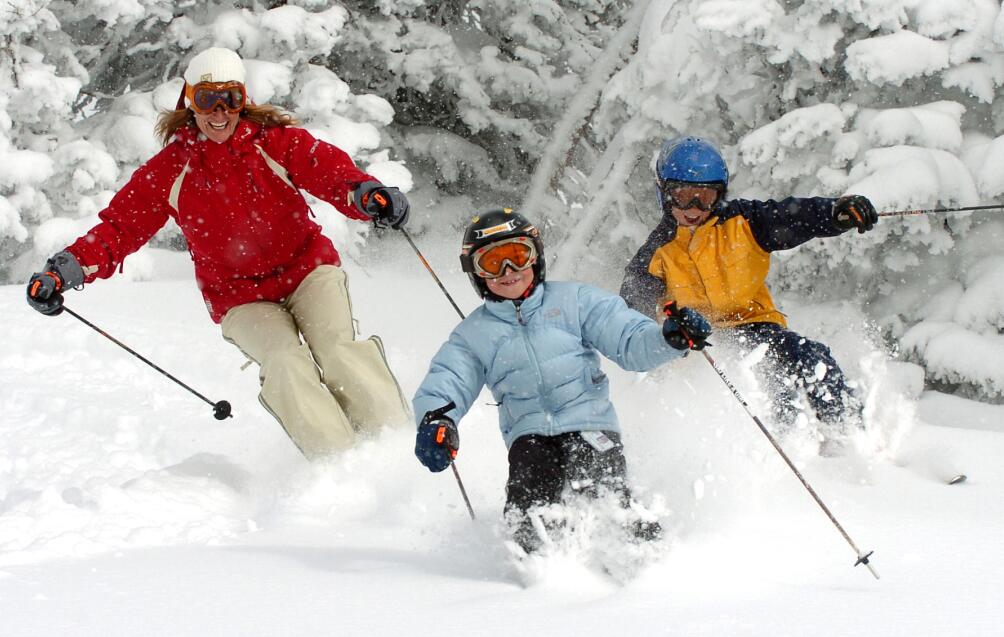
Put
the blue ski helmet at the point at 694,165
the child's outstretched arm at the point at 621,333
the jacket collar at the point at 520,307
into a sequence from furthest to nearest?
the blue ski helmet at the point at 694,165
the jacket collar at the point at 520,307
the child's outstretched arm at the point at 621,333

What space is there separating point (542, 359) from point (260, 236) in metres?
2.06

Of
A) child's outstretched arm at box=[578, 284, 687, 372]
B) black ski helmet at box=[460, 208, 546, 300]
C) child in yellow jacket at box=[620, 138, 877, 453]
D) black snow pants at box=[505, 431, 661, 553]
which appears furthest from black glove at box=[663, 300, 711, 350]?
child in yellow jacket at box=[620, 138, 877, 453]

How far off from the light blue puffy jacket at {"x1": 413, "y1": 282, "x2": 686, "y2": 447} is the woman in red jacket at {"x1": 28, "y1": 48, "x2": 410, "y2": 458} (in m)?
1.13

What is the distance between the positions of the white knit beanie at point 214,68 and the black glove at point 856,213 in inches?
126

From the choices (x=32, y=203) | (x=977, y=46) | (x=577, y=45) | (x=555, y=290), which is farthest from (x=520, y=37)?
(x=555, y=290)

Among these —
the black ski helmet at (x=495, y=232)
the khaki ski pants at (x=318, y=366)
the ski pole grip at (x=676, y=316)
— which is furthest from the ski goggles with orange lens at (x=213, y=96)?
the ski pole grip at (x=676, y=316)

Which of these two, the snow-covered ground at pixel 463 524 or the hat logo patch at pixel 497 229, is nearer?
the snow-covered ground at pixel 463 524

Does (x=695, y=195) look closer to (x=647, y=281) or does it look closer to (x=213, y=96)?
(x=647, y=281)

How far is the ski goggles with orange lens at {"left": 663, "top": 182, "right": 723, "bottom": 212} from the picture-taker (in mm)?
5871

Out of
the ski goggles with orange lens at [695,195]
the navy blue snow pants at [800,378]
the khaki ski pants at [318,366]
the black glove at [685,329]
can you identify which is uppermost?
the black glove at [685,329]

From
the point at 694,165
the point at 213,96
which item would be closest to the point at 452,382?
the point at 213,96

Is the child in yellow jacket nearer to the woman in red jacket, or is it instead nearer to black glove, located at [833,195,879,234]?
black glove, located at [833,195,879,234]

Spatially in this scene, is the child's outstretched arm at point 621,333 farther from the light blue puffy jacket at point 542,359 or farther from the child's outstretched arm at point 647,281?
the child's outstretched arm at point 647,281

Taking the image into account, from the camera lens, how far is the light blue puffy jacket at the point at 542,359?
14.2ft
